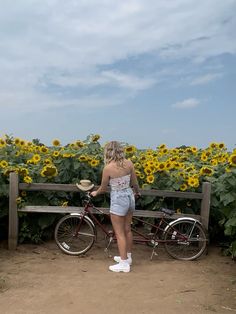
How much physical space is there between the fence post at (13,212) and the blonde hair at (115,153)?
1643 mm

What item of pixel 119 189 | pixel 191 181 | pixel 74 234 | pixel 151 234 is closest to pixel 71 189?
pixel 74 234

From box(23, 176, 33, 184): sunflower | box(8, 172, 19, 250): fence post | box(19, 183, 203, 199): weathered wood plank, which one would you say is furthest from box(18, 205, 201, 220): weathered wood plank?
box(23, 176, 33, 184): sunflower

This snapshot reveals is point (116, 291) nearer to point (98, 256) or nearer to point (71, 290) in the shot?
point (71, 290)

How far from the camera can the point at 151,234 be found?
23.7 feet

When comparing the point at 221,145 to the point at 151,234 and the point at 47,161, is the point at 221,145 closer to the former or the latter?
the point at 151,234

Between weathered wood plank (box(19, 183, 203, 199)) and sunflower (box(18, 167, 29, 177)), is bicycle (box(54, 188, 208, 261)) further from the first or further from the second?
sunflower (box(18, 167, 29, 177))

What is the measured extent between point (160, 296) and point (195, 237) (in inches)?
78.4

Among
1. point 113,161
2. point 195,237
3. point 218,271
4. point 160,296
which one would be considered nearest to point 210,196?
point 195,237

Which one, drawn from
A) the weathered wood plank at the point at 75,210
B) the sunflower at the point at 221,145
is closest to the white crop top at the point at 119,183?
the weathered wood plank at the point at 75,210

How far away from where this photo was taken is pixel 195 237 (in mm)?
7219

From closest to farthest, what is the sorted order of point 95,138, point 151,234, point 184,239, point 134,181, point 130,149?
1. point 134,181
2. point 184,239
3. point 151,234
4. point 95,138
5. point 130,149

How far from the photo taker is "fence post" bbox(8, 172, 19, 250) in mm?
7285

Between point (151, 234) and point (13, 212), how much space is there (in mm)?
2092

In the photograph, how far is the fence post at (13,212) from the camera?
7.29m
